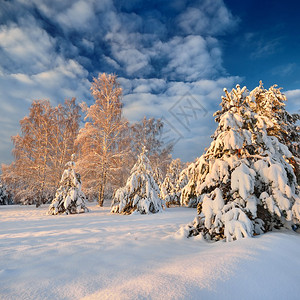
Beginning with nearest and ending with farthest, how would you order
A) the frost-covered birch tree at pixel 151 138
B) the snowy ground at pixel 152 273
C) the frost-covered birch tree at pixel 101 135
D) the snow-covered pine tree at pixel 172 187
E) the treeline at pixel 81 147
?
the snowy ground at pixel 152 273, the frost-covered birch tree at pixel 101 135, the treeline at pixel 81 147, the snow-covered pine tree at pixel 172 187, the frost-covered birch tree at pixel 151 138

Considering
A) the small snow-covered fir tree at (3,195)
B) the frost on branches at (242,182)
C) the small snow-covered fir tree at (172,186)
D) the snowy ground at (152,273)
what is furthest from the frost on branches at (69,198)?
the small snow-covered fir tree at (3,195)

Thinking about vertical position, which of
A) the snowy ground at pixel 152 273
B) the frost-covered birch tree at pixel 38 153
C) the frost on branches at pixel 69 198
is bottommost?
the snowy ground at pixel 152 273

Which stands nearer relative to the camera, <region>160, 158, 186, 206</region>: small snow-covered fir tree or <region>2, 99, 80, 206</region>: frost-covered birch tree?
<region>2, 99, 80, 206</region>: frost-covered birch tree

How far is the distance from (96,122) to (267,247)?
13949mm

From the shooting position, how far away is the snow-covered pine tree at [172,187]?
57.8 ft

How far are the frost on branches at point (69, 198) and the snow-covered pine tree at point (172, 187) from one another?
9551 millimetres

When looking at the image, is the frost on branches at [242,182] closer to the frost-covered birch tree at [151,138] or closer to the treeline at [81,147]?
the treeline at [81,147]

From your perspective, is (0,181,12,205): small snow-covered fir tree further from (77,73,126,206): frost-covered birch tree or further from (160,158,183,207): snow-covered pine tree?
(160,158,183,207): snow-covered pine tree

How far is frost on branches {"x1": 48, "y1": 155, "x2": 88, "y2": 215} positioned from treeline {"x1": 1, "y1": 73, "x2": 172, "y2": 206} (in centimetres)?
332

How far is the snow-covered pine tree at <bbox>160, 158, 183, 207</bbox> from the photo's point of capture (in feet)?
57.8

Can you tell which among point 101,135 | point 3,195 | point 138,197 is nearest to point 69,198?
point 138,197

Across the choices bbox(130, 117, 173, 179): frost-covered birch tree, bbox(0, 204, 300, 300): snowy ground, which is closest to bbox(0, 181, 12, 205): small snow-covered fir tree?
bbox(130, 117, 173, 179): frost-covered birch tree

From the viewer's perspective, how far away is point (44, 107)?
52.7 ft

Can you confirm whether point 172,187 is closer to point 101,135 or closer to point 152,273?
point 101,135
